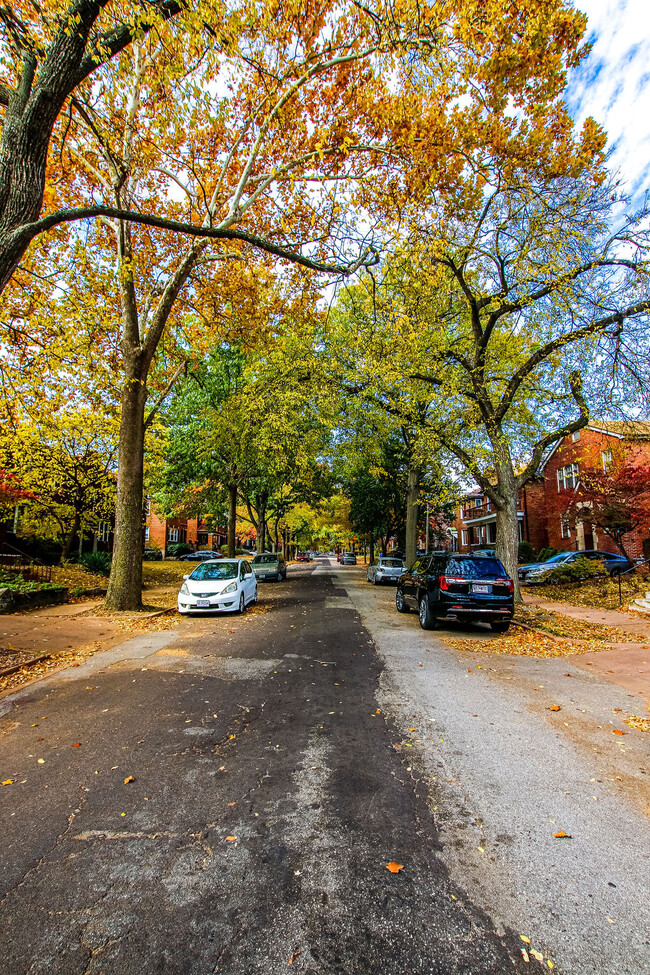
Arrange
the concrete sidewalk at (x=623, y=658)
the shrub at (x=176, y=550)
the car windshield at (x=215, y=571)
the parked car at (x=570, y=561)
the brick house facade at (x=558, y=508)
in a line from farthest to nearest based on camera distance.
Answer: the shrub at (x=176, y=550), the parked car at (x=570, y=561), the brick house facade at (x=558, y=508), the car windshield at (x=215, y=571), the concrete sidewalk at (x=623, y=658)

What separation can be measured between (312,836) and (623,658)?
23.5ft

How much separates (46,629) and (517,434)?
1395cm

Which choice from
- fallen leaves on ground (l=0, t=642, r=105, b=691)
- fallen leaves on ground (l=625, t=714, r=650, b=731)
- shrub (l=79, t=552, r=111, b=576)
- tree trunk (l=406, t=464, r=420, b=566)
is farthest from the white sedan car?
tree trunk (l=406, t=464, r=420, b=566)

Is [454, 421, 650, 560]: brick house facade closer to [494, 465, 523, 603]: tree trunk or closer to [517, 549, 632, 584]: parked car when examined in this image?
[517, 549, 632, 584]: parked car

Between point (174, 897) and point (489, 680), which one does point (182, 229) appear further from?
point (489, 680)

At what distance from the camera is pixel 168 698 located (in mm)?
5410

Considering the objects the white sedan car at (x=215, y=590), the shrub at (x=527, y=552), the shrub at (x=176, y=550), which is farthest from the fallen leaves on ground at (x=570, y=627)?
the shrub at (x=176, y=550)

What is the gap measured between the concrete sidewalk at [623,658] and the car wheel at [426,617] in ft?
9.85

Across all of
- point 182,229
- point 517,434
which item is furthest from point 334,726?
point 517,434

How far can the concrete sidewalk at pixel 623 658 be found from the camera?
639 centimetres

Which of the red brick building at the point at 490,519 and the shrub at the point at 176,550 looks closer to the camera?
the red brick building at the point at 490,519

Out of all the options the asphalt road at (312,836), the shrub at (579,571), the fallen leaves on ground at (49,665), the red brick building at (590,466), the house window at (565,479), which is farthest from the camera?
the house window at (565,479)

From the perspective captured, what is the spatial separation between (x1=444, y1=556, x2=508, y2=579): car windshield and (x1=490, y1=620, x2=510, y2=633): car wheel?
47.4 inches

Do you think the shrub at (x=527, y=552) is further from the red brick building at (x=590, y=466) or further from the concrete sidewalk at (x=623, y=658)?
the concrete sidewalk at (x=623, y=658)
